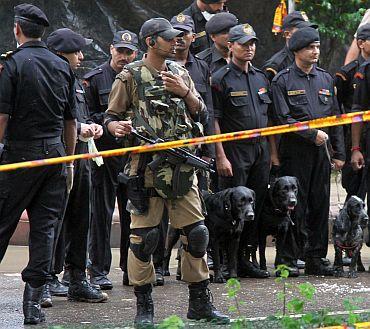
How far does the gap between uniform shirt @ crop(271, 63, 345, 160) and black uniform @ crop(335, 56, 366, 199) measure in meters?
0.71

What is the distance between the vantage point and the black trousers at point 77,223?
8781 millimetres

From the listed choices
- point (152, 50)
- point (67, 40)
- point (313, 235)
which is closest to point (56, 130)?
point (152, 50)

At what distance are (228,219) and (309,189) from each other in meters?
1.17

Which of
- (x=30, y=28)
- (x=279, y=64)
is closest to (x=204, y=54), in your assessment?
(x=279, y=64)

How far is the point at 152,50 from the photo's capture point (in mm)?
7656

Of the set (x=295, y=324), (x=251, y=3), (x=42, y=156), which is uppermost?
(x=251, y=3)

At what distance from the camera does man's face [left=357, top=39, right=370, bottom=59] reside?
11.0 metres

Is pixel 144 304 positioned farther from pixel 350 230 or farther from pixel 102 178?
pixel 350 230

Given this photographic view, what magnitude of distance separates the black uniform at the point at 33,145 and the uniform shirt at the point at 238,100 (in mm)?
2757

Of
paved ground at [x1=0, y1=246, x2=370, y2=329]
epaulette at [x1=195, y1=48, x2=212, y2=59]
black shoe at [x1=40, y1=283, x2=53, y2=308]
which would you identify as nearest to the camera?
paved ground at [x1=0, y1=246, x2=370, y2=329]

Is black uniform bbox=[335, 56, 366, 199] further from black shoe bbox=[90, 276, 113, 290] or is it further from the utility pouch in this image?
the utility pouch

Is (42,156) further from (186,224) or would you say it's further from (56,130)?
(186,224)

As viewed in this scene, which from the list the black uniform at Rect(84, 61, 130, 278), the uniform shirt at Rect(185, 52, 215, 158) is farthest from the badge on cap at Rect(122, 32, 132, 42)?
the uniform shirt at Rect(185, 52, 215, 158)

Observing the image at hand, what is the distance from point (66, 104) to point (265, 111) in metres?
2.98
